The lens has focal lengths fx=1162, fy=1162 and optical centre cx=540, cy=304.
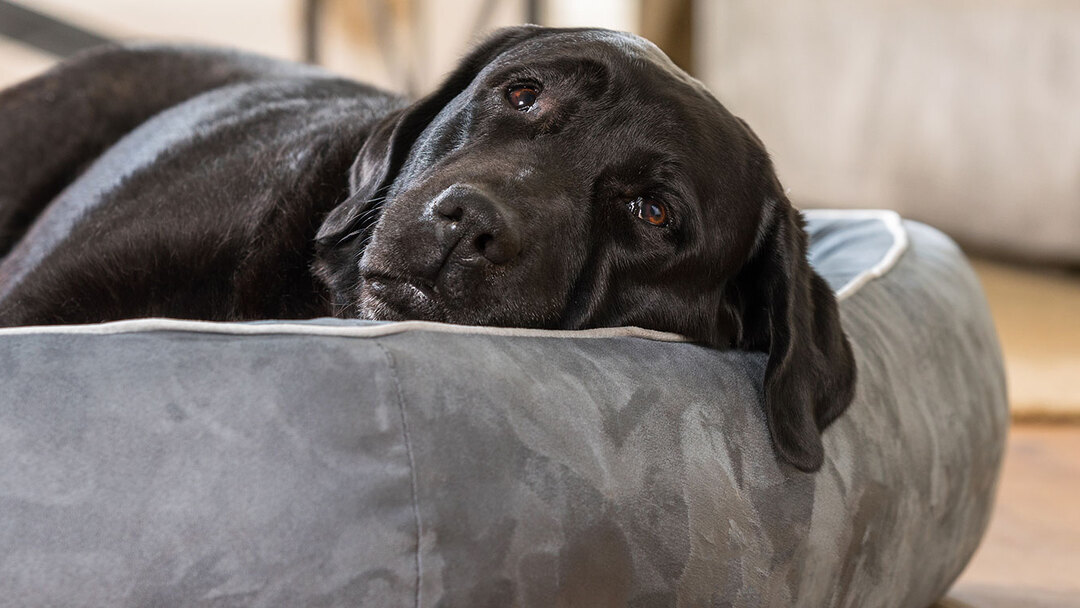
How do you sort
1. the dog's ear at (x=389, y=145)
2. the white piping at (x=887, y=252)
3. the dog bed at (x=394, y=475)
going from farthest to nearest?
the white piping at (x=887, y=252), the dog's ear at (x=389, y=145), the dog bed at (x=394, y=475)

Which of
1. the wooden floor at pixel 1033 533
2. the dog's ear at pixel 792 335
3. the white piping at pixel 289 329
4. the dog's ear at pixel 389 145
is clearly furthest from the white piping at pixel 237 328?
the wooden floor at pixel 1033 533

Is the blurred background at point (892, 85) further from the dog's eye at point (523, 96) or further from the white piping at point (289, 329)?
the white piping at point (289, 329)

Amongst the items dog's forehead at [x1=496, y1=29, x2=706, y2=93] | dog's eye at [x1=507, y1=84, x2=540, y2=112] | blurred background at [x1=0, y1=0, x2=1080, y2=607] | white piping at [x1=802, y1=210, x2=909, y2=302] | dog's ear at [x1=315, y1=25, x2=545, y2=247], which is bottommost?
blurred background at [x1=0, y1=0, x2=1080, y2=607]

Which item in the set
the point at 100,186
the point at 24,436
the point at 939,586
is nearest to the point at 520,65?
the point at 100,186

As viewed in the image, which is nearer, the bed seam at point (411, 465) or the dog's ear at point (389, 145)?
the bed seam at point (411, 465)

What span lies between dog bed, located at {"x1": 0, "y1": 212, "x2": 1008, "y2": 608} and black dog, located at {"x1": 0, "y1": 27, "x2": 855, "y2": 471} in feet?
0.56

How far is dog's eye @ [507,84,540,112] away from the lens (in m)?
1.92

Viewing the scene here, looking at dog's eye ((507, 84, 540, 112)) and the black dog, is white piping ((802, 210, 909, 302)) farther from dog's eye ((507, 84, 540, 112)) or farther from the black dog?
dog's eye ((507, 84, 540, 112))

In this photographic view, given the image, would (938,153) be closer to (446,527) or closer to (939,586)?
(939,586)

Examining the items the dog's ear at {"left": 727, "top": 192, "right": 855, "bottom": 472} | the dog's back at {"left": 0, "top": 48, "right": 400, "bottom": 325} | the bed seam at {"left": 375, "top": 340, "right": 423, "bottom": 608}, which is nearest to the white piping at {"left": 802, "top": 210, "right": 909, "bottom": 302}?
the dog's ear at {"left": 727, "top": 192, "right": 855, "bottom": 472}

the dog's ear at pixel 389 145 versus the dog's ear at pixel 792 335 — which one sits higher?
the dog's ear at pixel 389 145

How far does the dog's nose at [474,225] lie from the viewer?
164cm

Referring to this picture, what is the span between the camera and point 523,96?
1936 millimetres

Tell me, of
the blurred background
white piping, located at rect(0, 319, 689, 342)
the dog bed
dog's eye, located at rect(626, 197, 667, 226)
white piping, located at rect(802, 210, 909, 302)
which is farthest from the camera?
the blurred background
